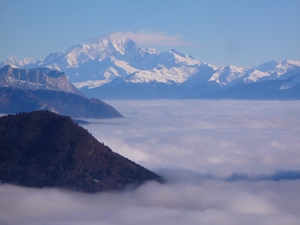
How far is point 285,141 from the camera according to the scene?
601 feet

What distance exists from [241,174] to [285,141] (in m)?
55.7

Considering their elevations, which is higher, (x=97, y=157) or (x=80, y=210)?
(x=97, y=157)

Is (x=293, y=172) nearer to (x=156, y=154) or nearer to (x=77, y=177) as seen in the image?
(x=156, y=154)

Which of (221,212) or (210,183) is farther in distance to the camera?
(210,183)

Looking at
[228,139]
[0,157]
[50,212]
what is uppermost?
[228,139]

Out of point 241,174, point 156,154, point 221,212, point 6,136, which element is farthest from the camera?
point 156,154

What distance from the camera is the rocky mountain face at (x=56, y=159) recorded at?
83.9 meters

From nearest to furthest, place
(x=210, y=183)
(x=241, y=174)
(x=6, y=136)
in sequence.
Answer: (x=6, y=136)
(x=210, y=183)
(x=241, y=174)

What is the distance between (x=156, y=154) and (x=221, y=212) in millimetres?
72192

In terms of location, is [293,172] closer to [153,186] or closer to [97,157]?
[153,186]

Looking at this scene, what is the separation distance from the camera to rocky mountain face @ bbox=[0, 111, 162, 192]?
8394 cm

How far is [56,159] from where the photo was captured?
284 ft

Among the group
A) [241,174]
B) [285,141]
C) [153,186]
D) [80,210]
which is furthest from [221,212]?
[285,141]

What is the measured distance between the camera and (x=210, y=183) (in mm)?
116688
